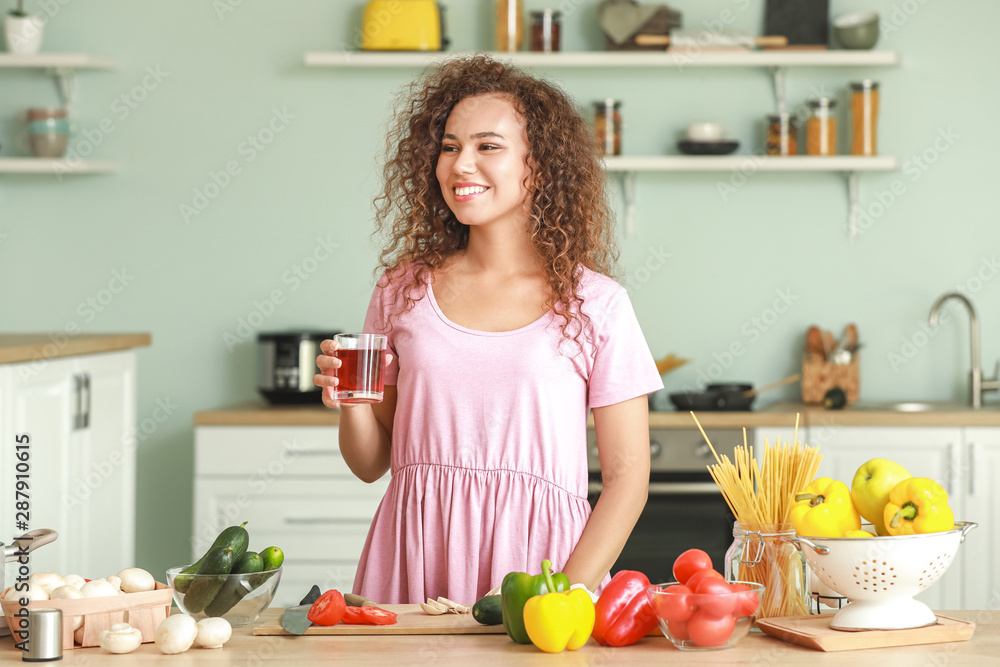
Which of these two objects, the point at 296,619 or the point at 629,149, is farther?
the point at 629,149

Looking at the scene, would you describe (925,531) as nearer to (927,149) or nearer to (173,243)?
(927,149)

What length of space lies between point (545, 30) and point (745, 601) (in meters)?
2.64

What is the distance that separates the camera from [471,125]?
1.51 meters

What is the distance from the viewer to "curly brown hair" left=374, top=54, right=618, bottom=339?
155 centimetres

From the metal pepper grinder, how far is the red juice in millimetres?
434

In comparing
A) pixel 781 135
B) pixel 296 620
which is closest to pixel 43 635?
pixel 296 620

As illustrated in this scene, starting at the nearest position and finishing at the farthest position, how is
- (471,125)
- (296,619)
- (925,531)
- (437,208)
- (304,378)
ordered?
(925,531)
(296,619)
(471,125)
(437,208)
(304,378)

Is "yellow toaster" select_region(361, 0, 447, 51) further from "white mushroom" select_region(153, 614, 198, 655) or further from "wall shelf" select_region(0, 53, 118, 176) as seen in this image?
"white mushroom" select_region(153, 614, 198, 655)

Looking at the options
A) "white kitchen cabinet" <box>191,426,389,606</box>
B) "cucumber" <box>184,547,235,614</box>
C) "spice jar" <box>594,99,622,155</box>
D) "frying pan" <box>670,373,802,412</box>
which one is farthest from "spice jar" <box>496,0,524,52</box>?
"cucumber" <box>184,547,235,614</box>

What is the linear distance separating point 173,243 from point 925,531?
3.05 m

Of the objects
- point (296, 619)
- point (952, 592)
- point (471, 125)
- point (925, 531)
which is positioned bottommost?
point (952, 592)

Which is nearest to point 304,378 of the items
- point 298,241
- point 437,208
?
point 298,241

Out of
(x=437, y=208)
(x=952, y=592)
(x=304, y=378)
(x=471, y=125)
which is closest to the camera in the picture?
(x=471, y=125)

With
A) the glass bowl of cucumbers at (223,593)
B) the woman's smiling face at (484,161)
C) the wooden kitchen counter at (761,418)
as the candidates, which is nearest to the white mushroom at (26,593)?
the glass bowl of cucumbers at (223,593)
